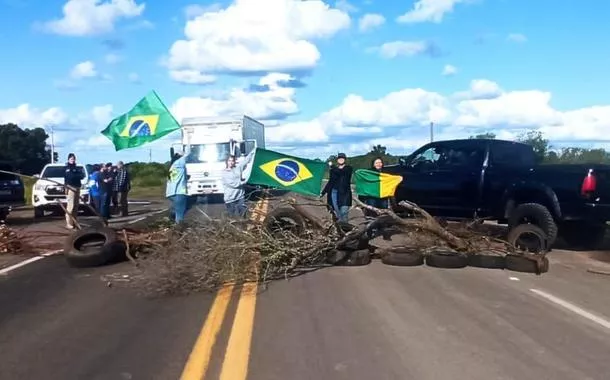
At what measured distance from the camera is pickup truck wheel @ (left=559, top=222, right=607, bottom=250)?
16281 mm

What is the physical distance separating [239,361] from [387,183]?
11.1m

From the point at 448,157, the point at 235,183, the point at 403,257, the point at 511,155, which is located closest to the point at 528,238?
the point at 403,257

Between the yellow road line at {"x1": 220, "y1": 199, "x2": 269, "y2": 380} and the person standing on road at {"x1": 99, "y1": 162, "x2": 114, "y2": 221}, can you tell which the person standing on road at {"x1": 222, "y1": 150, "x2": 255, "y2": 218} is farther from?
the person standing on road at {"x1": 99, "y1": 162, "x2": 114, "y2": 221}

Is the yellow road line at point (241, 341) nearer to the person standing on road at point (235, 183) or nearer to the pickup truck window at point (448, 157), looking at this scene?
the person standing on road at point (235, 183)

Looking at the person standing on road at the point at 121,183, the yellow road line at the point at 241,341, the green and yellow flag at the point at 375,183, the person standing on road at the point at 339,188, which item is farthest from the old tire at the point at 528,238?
the person standing on road at the point at 121,183

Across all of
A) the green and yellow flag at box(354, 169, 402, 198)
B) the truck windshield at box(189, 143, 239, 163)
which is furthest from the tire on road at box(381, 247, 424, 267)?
the truck windshield at box(189, 143, 239, 163)

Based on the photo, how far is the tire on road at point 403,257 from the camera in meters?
13.5

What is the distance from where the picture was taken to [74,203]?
21719 millimetres

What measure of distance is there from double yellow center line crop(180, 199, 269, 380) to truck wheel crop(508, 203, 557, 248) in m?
6.17

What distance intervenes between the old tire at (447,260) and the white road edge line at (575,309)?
86.3 inches

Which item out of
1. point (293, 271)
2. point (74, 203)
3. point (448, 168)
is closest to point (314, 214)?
point (293, 271)

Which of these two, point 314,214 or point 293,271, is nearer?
point 293,271

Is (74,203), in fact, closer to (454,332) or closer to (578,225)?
(578,225)

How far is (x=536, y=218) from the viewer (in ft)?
49.3
